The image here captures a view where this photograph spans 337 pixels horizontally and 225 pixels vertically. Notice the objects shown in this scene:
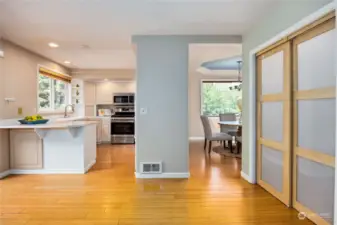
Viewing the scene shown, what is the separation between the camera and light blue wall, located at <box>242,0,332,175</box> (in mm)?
2558

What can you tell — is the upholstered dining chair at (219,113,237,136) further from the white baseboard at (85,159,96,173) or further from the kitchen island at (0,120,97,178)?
the kitchen island at (0,120,97,178)

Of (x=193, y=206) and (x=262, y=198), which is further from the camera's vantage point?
(x=262, y=198)

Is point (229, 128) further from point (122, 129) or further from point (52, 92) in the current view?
point (52, 92)

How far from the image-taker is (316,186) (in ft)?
8.27

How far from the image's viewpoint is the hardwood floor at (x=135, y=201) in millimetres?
2666

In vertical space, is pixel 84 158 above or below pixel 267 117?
below

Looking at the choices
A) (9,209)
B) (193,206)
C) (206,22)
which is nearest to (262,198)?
(193,206)

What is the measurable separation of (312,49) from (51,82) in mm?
5823

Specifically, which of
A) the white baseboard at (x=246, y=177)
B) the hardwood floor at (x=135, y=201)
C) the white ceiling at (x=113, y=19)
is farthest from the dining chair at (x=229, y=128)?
the white ceiling at (x=113, y=19)

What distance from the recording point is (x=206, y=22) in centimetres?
362

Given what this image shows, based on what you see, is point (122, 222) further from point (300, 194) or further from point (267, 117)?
point (267, 117)

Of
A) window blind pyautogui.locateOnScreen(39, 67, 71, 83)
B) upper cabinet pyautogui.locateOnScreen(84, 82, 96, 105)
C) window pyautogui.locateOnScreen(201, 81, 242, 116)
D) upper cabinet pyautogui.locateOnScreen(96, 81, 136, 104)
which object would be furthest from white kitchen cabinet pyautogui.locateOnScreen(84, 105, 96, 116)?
window pyautogui.locateOnScreen(201, 81, 242, 116)

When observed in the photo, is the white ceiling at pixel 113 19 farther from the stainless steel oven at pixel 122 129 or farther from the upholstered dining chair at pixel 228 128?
the stainless steel oven at pixel 122 129

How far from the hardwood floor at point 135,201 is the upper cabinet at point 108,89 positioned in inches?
168
